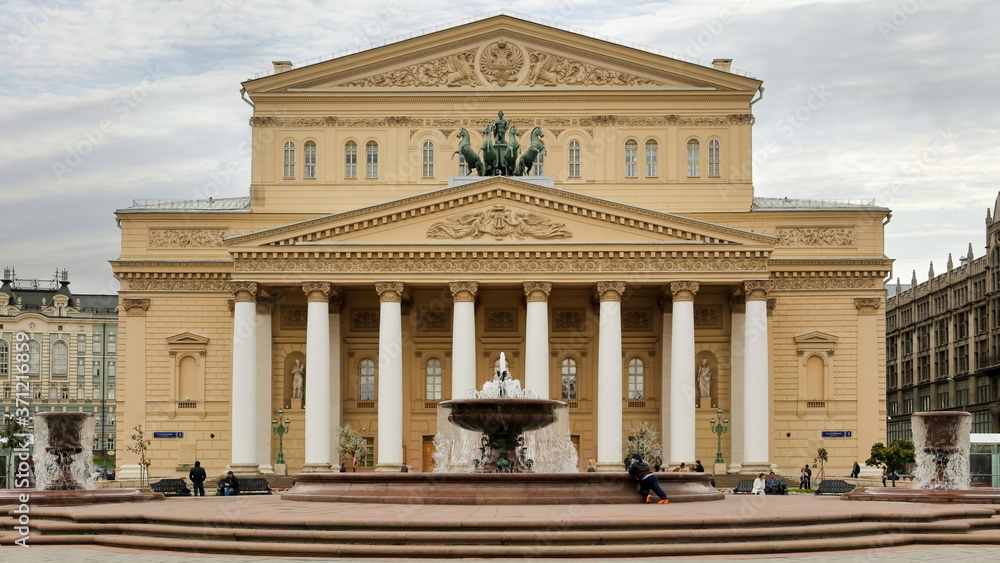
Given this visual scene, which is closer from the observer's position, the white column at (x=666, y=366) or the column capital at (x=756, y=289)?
the column capital at (x=756, y=289)

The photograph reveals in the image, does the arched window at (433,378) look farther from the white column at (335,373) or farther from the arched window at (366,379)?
the white column at (335,373)

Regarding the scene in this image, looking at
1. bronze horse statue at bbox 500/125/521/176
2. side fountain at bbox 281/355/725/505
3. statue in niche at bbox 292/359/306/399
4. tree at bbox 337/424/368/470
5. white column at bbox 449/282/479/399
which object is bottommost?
tree at bbox 337/424/368/470

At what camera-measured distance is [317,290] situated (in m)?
55.0

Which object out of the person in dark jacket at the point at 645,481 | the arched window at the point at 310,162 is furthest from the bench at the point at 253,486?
Result: the arched window at the point at 310,162

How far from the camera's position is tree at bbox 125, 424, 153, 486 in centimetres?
5800

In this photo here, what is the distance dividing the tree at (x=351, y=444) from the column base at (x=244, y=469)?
14.1ft

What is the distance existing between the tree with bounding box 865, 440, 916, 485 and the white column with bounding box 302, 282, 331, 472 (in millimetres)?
21534

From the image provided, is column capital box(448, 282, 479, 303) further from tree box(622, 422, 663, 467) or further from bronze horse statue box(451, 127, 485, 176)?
tree box(622, 422, 663, 467)

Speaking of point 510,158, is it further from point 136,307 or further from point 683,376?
point 136,307

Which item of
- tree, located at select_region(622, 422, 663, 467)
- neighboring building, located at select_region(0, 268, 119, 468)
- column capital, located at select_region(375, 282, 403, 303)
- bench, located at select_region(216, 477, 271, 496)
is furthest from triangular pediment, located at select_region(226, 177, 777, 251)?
neighboring building, located at select_region(0, 268, 119, 468)

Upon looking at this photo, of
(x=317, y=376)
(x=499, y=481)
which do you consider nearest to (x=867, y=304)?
(x=317, y=376)

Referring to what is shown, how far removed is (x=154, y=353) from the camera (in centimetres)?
6025

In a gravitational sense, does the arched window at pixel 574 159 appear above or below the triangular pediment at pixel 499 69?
below

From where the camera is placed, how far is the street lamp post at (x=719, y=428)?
56.9 metres
